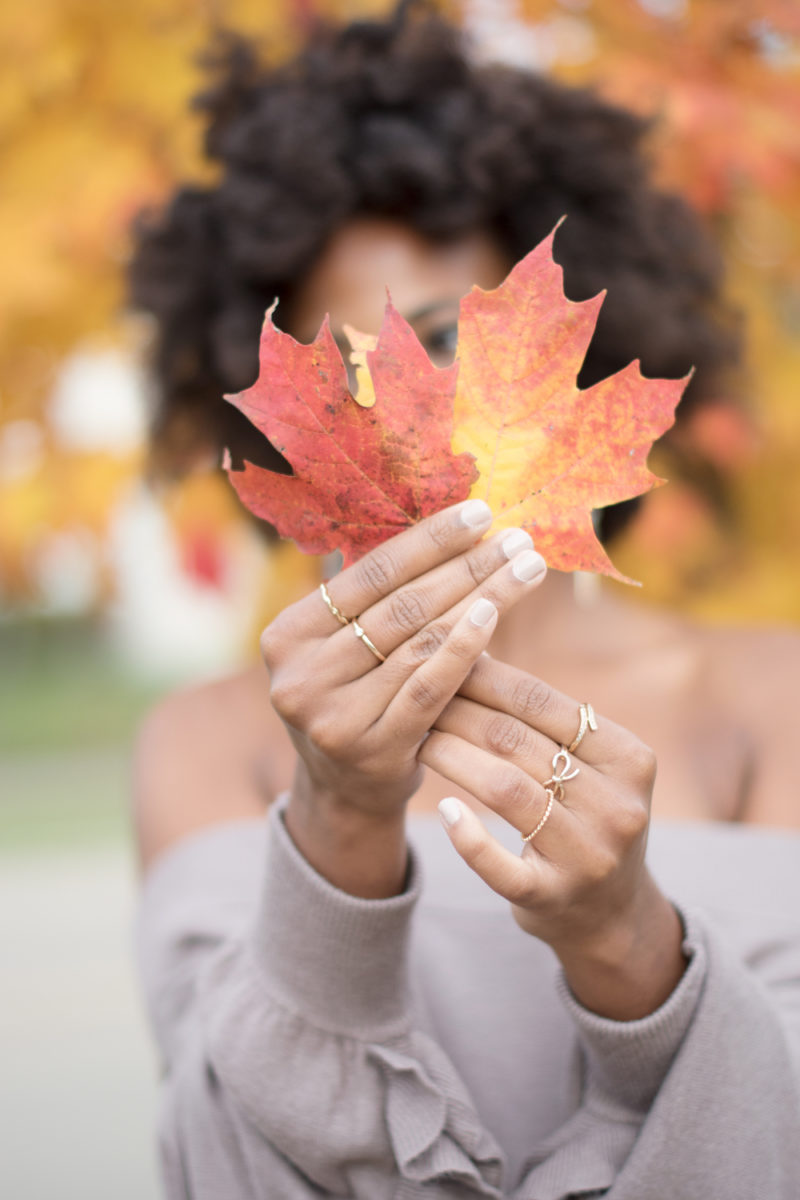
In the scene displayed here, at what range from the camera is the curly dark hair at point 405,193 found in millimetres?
1931

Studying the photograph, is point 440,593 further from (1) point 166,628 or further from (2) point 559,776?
(1) point 166,628

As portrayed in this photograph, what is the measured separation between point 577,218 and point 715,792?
1.20m

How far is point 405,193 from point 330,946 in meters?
1.38

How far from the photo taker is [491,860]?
35.5 inches

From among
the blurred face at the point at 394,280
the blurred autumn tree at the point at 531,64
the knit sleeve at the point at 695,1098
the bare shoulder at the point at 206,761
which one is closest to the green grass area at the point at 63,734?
the blurred autumn tree at the point at 531,64

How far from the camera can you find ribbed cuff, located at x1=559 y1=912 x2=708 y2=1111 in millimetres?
1082

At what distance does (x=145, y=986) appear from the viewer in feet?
5.69

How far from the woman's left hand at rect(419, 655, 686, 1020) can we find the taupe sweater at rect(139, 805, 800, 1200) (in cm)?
19

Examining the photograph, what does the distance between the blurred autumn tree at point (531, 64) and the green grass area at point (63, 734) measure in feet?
11.5

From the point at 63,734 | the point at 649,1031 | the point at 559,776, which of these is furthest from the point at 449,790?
the point at 63,734

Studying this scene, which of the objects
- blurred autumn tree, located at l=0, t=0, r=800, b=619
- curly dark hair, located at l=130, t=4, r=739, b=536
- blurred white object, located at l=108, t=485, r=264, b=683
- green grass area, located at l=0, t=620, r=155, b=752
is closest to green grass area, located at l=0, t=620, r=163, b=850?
green grass area, located at l=0, t=620, r=155, b=752

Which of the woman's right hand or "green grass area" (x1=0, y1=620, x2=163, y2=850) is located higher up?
the woman's right hand

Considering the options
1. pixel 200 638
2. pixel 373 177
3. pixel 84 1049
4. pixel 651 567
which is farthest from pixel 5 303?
pixel 200 638

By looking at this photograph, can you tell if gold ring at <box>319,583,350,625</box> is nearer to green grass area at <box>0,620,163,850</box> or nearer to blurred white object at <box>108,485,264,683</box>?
green grass area at <box>0,620,163,850</box>
